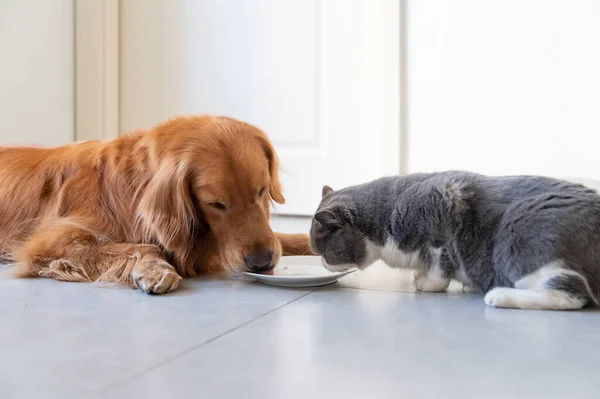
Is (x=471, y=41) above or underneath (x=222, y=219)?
above

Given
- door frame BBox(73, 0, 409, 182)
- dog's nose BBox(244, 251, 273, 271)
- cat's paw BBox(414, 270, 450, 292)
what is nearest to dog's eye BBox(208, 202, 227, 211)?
dog's nose BBox(244, 251, 273, 271)

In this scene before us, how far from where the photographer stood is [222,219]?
71.8 inches

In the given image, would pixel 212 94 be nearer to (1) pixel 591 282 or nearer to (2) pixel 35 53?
(2) pixel 35 53

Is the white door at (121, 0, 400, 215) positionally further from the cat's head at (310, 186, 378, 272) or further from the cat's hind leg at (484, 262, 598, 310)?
the cat's hind leg at (484, 262, 598, 310)

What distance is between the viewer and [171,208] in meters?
1.83

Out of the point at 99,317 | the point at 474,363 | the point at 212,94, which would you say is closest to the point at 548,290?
the point at 474,363

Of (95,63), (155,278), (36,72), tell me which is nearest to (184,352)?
(155,278)

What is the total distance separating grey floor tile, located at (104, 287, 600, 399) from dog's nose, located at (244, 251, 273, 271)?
0.30 metres

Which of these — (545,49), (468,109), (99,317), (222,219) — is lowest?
(99,317)

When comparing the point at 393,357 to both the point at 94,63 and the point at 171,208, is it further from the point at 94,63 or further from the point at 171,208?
the point at 94,63

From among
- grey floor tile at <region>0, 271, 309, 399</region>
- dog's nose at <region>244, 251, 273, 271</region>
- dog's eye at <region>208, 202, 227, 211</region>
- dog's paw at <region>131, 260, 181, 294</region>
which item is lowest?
grey floor tile at <region>0, 271, 309, 399</region>

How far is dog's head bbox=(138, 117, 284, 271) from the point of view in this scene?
180cm

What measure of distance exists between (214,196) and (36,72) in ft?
5.91

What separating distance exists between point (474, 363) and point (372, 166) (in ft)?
7.03
